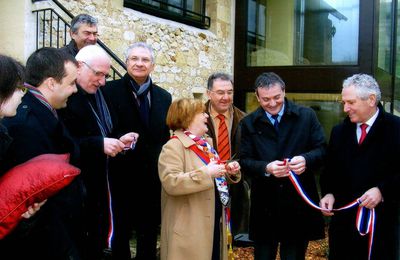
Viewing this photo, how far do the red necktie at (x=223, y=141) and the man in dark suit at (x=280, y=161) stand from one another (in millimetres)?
246

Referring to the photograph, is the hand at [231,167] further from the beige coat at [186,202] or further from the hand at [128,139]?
the hand at [128,139]

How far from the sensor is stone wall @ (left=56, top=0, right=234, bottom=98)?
6.76 meters

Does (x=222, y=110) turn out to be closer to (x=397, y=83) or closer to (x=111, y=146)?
(x=111, y=146)

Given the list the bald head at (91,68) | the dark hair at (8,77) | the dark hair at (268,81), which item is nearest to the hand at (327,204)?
the dark hair at (268,81)

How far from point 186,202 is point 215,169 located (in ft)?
1.13

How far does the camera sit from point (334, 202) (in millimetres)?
3475

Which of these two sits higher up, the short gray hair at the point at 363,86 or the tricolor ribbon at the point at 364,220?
the short gray hair at the point at 363,86

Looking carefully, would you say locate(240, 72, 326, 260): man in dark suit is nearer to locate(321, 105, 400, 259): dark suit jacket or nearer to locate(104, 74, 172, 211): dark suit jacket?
locate(321, 105, 400, 259): dark suit jacket

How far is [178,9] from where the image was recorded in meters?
8.38

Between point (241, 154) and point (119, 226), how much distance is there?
115 centimetres

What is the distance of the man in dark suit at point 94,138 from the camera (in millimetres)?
3208

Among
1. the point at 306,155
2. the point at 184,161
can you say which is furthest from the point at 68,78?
the point at 306,155

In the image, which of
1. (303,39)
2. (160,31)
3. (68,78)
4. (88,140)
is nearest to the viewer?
(68,78)

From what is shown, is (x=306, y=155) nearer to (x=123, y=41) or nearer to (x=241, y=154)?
(x=241, y=154)
